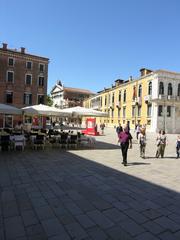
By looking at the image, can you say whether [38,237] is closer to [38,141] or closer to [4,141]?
[4,141]

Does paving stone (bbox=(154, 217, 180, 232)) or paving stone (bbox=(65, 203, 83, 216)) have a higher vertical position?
paving stone (bbox=(65, 203, 83, 216))

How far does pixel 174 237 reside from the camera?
373 cm

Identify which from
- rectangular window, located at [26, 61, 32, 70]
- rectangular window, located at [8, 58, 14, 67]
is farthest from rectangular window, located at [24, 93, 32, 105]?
rectangular window, located at [8, 58, 14, 67]

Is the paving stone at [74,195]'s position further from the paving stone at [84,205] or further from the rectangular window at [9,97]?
the rectangular window at [9,97]

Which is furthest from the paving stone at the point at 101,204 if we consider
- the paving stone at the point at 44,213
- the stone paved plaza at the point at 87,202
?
the paving stone at the point at 44,213

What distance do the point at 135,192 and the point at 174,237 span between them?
2.20 m

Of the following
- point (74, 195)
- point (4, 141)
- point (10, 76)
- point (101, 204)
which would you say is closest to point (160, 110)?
point (10, 76)

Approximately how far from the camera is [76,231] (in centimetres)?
378

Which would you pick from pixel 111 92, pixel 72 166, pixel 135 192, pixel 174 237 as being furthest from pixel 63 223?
pixel 111 92

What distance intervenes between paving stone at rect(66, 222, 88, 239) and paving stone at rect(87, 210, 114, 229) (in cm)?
38

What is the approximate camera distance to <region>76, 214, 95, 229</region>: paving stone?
158 inches

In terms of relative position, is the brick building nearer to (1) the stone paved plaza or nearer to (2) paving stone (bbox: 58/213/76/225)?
(1) the stone paved plaza

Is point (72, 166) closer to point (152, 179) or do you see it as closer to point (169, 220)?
point (152, 179)

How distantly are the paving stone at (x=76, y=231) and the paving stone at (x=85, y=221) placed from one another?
10 cm
